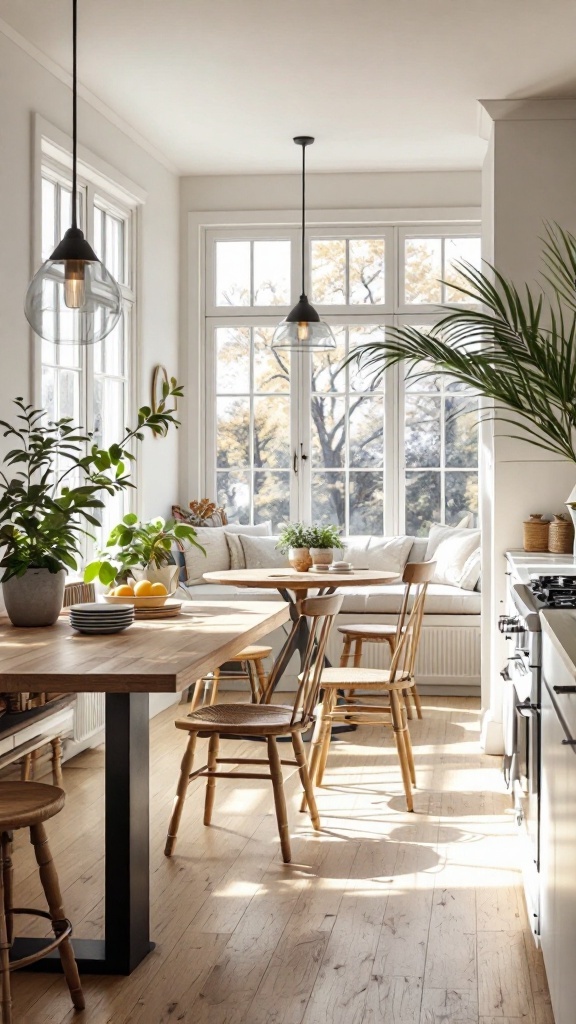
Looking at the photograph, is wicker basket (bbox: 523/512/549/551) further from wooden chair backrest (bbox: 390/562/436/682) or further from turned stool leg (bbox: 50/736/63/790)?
turned stool leg (bbox: 50/736/63/790)

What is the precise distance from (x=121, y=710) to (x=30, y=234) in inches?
102

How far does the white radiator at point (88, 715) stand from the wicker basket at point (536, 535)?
211 cm

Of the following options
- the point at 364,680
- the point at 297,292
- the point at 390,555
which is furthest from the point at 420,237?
the point at 364,680

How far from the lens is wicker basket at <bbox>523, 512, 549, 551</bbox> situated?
16.0 ft

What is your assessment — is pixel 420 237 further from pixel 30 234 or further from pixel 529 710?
pixel 529 710

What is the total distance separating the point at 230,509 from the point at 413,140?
261 centimetres

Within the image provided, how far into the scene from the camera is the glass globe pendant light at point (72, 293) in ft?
11.1

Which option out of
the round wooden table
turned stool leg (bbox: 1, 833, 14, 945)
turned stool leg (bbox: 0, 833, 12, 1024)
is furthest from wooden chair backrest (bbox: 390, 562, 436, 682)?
turned stool leg (bbox: 0, 833, 12, 1024)

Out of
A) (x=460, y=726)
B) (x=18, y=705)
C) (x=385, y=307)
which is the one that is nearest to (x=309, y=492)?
(x=385, y=307)

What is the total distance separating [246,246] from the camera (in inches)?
290

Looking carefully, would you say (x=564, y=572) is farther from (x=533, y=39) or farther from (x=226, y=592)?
(x=226, y=592)

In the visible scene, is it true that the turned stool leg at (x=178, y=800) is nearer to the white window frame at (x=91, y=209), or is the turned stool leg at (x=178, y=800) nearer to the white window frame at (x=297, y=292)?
the white window frame at (x=91, y=209)

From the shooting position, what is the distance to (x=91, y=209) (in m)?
5.60

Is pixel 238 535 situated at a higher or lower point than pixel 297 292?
lower
